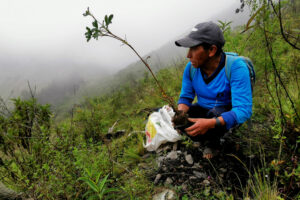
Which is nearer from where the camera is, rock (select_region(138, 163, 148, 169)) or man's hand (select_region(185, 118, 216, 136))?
man's hand (select_region(185, 118, 216, 136))

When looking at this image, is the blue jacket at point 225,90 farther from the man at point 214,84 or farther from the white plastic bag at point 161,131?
the white plastic bag at point 161,131

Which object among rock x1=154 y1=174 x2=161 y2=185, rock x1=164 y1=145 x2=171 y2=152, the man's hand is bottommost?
rock x1=164 y1=145 x2=171 y2=152

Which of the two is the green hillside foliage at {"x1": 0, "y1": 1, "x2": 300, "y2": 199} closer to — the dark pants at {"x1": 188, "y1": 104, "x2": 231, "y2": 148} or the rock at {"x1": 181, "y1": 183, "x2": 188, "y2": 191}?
the rock at {"x1": 181, "y1": 183, "x2": 188, "y2": 191}

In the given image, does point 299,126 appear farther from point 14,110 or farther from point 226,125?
point 14,110

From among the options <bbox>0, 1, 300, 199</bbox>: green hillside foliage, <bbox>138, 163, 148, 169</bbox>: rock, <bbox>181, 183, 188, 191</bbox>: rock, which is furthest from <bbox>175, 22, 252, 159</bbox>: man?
<bbox>138, 163, 148, 169</bbox>: rock

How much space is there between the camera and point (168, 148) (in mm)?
2510

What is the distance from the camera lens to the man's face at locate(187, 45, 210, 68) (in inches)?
69.2

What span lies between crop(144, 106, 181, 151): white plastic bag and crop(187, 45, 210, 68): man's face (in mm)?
1133

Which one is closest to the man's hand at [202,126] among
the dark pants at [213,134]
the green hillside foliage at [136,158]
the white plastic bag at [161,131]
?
the dark pants at [213,134]

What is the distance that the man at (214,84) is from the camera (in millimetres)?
1676

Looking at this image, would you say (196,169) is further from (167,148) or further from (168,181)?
(167,148)

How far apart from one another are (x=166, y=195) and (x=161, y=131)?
102 centimetres

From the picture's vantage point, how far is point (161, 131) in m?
2.58

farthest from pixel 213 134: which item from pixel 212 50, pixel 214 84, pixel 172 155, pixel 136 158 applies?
pixel 136 158
